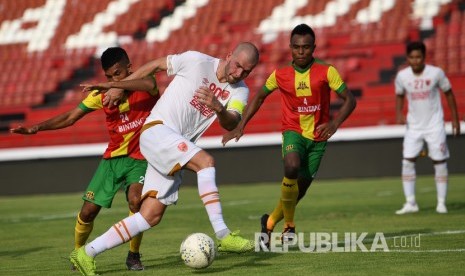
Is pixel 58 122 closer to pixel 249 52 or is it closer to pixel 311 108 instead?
pixel 249 52

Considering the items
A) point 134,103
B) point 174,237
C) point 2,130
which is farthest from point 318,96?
point 2,130

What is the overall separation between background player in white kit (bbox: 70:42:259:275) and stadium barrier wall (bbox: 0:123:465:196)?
44.1 feet

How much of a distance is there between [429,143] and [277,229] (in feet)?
10.9

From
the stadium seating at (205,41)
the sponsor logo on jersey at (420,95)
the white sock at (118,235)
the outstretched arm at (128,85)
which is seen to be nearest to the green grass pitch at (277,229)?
the white sock at (118,235)

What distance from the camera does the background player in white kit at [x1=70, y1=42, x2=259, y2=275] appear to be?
7137mm

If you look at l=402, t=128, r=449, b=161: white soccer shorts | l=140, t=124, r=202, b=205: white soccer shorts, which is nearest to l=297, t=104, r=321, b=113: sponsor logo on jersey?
l=140, t=124, r=202, b=205: white soccer shorts

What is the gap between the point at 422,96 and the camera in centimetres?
1335

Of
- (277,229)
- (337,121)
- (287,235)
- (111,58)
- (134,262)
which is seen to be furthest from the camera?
(277,229)

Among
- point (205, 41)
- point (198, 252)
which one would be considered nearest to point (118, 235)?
point (198, 252)

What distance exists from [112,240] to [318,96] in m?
3.12

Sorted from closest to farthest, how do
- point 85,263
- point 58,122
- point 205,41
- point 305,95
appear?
1. point 85,263
2. point 58,122
3. point 305,95
4. point 205,41

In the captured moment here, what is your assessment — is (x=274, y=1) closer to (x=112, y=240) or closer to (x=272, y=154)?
(x=272, y=154)

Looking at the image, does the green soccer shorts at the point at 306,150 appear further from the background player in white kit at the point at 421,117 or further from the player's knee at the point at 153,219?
the background player in white kit at the point at 421,117

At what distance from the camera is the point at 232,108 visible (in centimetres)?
741
